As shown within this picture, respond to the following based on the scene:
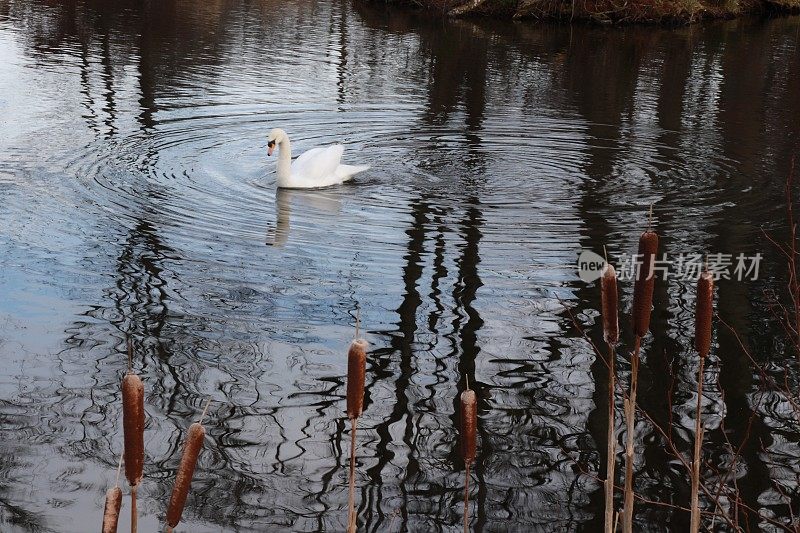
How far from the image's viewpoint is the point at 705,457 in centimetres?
591

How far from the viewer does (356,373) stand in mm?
2199

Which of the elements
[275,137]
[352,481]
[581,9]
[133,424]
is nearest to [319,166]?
[275,137]

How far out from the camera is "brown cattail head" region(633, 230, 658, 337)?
2.55 m

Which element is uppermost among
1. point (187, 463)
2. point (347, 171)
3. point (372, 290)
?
point (187, 463)

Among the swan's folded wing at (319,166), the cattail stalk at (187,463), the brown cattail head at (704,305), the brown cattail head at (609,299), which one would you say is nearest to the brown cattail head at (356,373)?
the cattail stalk at (187,463)

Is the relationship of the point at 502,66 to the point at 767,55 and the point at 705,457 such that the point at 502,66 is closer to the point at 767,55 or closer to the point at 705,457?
the point at 767,55

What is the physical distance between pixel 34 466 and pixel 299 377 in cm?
174

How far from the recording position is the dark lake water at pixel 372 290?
5.52 meters

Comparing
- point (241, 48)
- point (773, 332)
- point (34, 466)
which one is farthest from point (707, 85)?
point (34, 466)

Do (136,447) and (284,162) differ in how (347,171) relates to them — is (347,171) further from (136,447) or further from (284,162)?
(136,447)

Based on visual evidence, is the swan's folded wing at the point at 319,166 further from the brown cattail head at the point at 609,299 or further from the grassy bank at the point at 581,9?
the grassy bank at the point at 581,9

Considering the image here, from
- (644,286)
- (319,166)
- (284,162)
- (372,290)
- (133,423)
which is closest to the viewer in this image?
(133,423)

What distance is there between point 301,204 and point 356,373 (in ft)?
28.6

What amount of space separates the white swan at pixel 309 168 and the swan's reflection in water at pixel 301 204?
9 centimetres
